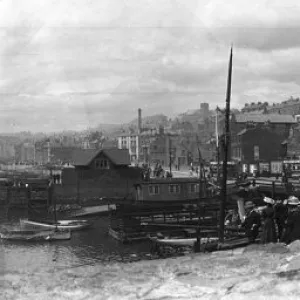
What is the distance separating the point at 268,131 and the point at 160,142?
109ft

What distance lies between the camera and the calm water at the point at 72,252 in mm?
26031

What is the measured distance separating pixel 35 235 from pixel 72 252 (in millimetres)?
4400

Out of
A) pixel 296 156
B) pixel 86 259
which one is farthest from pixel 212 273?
pixel 296 156

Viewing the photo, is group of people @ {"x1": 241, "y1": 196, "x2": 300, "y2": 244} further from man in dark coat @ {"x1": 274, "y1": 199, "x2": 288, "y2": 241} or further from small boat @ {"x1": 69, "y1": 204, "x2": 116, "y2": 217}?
small boat @ {"x1": 69, "y1": 204, "x2": 116, "y2": 217}

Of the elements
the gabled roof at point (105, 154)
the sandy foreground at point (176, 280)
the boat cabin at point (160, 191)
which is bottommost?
the boat cabin at point (160, 191)

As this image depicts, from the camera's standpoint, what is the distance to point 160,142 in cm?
10675

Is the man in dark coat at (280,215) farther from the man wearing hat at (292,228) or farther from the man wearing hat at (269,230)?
the man wearing hat at (292,228)

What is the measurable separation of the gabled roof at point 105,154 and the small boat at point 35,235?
2329 cm

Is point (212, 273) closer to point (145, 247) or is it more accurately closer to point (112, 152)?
point (145, 247)

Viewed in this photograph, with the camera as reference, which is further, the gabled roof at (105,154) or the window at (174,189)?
the gabled roof at (105,154)

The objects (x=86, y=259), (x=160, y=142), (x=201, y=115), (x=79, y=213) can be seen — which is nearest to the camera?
(x=86, y=259)

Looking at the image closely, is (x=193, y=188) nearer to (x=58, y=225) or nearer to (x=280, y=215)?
(x=58, y=225)

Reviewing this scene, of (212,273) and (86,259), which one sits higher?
(212,273)

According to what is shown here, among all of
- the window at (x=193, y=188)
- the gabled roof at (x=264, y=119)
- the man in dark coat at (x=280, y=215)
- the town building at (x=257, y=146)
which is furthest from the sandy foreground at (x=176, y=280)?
the gabled roof at (x=264, y=119)
